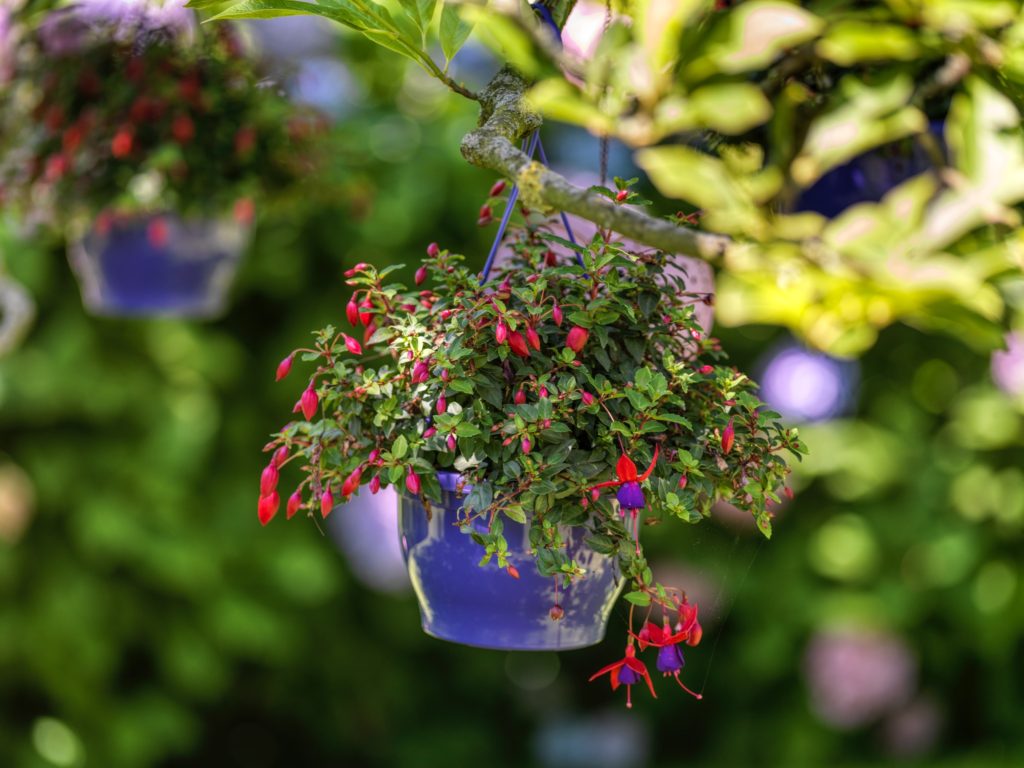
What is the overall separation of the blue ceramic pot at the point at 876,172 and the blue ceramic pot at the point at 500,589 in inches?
16.7

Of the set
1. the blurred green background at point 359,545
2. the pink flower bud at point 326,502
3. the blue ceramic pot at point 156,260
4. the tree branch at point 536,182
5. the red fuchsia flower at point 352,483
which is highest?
the tree branch at point 536,182

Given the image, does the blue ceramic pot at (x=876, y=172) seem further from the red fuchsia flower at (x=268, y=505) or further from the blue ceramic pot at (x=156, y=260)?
the blue ceramic pot at (x=156, y=260)

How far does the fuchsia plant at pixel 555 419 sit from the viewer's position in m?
0.81

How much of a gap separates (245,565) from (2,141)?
160cm

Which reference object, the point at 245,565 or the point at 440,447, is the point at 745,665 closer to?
the point at 245,565

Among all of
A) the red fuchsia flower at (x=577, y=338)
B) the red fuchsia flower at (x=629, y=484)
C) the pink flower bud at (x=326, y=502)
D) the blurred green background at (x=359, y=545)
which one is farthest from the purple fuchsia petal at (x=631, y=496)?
the blurred green background at (x=359, y=545)

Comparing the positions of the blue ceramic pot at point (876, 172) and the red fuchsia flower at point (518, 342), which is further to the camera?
the blue ceramic pot at point (876, 172)

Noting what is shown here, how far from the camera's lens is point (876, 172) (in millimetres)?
1073

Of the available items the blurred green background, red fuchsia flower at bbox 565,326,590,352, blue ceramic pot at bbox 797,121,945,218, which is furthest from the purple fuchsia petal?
the blurred green background

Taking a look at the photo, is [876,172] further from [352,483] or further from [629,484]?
[352,483]

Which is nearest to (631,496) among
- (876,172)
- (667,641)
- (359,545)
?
(667,641)

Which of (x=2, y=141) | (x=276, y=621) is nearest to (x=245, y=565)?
(x=276, y=621)

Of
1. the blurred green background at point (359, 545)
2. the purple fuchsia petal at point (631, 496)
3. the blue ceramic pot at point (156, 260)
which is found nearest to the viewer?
the purple fuchsia petal at point (631, 496)

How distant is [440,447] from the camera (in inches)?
33.3
